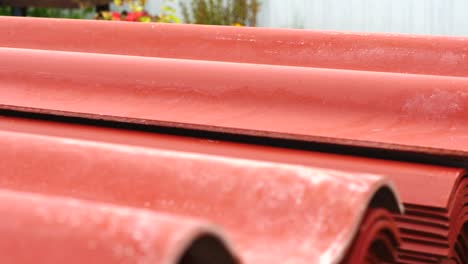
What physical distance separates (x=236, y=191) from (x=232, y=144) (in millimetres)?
419

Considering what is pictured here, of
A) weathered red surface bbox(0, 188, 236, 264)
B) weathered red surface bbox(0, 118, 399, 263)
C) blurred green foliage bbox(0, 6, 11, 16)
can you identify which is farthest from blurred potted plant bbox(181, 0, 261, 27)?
weathered red surface bbox(0, 188, 236, 264)

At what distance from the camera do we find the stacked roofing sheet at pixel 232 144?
0.61 metres

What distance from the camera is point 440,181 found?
3.17ft

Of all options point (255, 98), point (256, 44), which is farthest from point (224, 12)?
point (255, 98)

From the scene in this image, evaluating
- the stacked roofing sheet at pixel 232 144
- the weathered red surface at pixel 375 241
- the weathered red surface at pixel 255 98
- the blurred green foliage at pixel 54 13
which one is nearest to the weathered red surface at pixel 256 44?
the stacked roofing sheet at pixel 232 144

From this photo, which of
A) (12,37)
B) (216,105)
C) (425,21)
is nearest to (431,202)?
(216,105)

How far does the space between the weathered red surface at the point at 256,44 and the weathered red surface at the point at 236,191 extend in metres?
0.72

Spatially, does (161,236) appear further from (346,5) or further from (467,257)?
(346,5)

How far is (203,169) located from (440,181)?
13.3 inches

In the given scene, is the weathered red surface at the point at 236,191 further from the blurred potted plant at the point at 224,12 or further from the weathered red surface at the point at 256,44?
the blurred potted plant at the point at 224,12

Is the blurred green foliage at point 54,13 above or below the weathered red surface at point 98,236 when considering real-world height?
below

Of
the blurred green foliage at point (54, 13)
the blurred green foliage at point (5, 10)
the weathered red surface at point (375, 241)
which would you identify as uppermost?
the weathered red surface at point (375, 241)

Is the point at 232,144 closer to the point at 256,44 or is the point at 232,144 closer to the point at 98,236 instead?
the point at 256,44

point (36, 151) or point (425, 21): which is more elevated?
point (36, 151)
